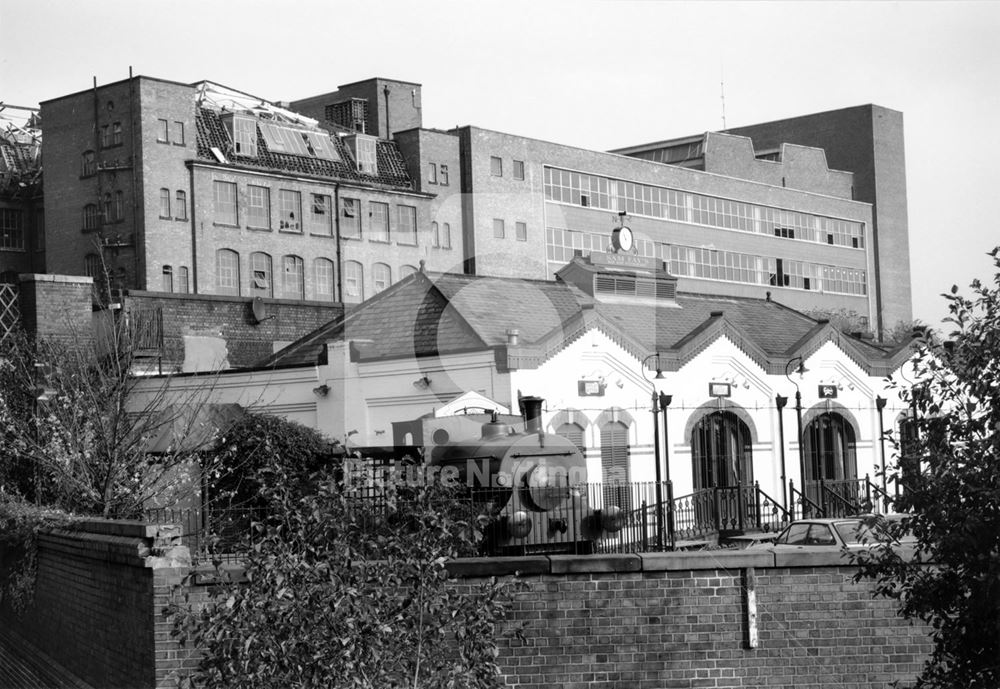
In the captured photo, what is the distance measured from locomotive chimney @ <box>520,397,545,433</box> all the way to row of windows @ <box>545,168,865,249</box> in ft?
181

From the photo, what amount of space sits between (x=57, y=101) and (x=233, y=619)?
6303cm

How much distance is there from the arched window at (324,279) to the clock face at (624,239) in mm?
33723

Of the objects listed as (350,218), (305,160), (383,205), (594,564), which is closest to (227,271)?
(305,160)

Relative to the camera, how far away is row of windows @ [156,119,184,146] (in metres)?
64.1

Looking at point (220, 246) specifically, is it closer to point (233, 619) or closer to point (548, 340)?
point (548, 340)

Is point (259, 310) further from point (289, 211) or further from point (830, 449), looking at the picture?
point (289, 211)

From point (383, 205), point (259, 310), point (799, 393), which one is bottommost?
point (799, 393)

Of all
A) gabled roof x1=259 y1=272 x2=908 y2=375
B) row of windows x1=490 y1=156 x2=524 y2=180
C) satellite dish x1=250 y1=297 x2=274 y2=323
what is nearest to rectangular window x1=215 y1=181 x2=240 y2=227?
row of windows x1=490 y1=156 x2=524 y2=180

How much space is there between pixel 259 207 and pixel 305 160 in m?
4.68

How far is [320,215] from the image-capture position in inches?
2820

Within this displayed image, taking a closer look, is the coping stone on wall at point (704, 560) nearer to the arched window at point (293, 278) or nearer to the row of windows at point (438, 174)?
the arched window at point (293, 278)

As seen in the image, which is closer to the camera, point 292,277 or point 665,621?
point 665,621

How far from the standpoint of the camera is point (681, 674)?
46.8 feet

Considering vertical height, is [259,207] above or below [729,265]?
above
